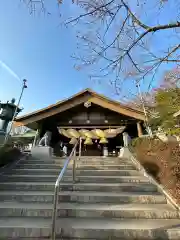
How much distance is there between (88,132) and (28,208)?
20.6 feet

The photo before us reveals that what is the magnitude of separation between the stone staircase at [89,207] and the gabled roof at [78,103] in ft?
12.1

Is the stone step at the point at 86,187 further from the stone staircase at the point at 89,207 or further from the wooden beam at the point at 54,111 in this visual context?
the wooden beam at the point at 54,111

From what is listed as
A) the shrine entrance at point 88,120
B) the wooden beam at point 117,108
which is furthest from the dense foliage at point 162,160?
the shrine entrance at point 88,120

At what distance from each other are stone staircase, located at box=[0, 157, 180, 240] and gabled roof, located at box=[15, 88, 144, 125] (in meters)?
3.70

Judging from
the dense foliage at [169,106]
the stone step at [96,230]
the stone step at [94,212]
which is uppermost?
the dense foliage at [169,106]

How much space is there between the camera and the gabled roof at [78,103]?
8.52 m

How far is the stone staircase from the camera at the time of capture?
8.38ft

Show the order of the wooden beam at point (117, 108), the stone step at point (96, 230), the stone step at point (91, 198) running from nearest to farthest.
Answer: the stone step at point (96, 230)
the stone step at point (91, 198)
the wooden beam at point (117, 108)

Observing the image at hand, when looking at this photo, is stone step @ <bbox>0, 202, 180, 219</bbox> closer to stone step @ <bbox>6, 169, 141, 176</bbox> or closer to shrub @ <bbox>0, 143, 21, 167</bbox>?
stone step @ <bbox>6, 169, 141, 176</bbox>

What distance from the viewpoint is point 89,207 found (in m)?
3.25

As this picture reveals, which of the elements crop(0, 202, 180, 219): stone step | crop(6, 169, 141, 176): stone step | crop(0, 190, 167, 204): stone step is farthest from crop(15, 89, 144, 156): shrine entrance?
crop(0, 202, 180, 219): stone step

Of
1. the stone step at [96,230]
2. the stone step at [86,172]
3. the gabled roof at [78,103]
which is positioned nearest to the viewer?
the stone step at [96,230]

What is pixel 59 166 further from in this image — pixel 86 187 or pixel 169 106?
pixel 169 106

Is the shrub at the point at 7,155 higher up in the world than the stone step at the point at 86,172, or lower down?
higher up
